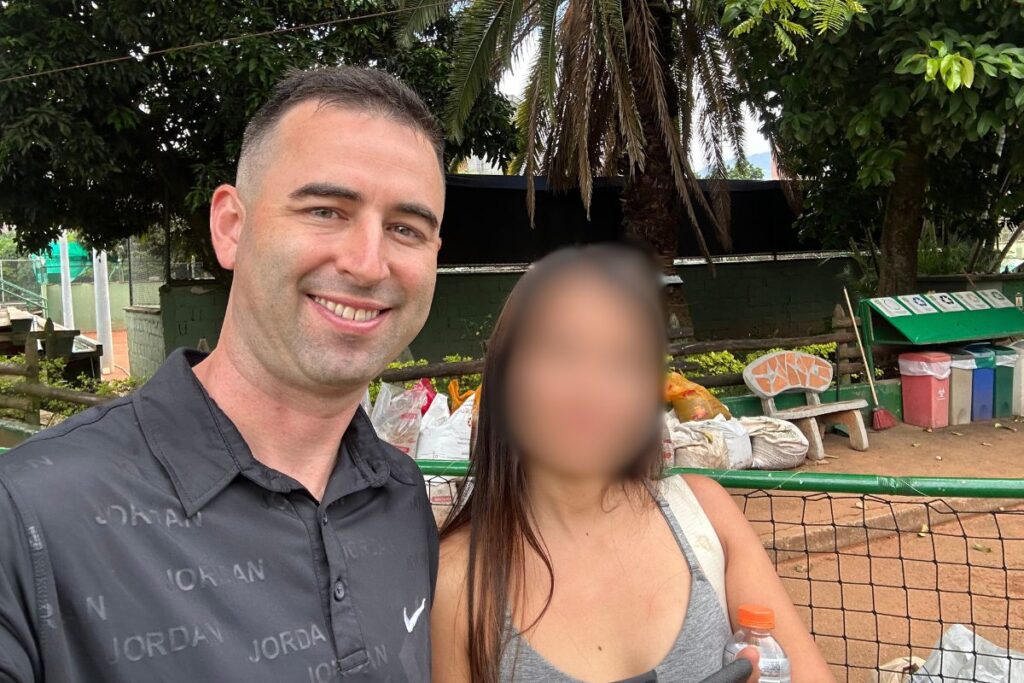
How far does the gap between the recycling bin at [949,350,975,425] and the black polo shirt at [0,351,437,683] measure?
735 centimetres

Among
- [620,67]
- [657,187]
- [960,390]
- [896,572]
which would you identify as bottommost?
[896,572]

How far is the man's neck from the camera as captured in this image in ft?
3.63

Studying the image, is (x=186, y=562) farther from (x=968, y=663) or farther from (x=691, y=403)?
(x=691, y=403)

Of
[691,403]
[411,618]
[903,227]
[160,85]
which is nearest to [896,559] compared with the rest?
[691,403]

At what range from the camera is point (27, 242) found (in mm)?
9102

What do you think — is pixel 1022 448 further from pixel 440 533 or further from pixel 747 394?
pixel 440 533

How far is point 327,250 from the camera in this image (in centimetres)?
107

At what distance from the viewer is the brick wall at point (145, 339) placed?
10430 mm

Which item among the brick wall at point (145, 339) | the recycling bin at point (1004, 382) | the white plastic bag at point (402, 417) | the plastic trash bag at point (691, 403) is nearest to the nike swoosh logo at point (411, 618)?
the white plastic bag at point (402, 417)

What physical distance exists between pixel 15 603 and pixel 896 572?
4561 millimetres

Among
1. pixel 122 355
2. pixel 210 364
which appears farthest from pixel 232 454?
pixel 122 355

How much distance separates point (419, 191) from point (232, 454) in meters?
0.50

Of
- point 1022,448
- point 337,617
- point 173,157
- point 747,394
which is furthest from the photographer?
point 173,157

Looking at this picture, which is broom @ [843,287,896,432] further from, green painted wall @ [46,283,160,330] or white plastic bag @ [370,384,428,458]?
green painted wall @ [46,283,160,330]
